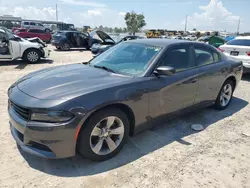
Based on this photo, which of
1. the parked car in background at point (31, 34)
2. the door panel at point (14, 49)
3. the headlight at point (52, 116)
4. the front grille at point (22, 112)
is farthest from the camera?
the parked car in background at point (31, 34)

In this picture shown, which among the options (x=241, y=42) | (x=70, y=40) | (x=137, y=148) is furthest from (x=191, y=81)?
(x=70, y=40)

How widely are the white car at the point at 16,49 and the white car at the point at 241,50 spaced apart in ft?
27.2

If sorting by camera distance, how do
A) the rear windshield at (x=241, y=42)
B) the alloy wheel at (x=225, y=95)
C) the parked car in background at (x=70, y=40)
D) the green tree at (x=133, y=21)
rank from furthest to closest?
the green tree at (x=133, y=21)
the parked car in background at (x=70, y=40)
the rear windshield at (x=241, y=42)
the alloy wheel at (x=225, y=95)

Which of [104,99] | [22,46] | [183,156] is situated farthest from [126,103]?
[22,46]

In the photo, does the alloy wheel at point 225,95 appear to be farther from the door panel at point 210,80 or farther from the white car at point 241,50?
the white car at point 241,50

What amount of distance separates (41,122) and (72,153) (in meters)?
0.52

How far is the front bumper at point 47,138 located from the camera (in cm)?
242

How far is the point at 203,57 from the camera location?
4.25 metres

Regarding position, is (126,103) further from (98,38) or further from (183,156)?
(98,38)

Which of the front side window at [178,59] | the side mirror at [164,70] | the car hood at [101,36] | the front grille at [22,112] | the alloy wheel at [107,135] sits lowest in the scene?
the alloy wheel at [107,135]

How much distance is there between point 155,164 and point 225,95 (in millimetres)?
2979

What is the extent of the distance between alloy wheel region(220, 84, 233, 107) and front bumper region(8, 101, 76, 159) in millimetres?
3676

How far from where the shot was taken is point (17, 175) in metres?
2.58

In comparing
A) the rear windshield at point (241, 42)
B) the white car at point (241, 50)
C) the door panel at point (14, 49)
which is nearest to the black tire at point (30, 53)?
the door panel at point (14, 49)
